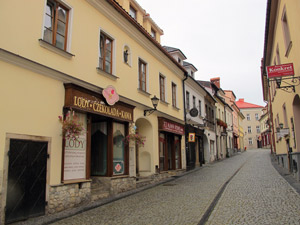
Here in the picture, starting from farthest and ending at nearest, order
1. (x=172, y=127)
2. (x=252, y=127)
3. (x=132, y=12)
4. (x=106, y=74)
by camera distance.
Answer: (x=252, y=127), (x=172, y=127), (x=132, y=12), (x=106, y=74)

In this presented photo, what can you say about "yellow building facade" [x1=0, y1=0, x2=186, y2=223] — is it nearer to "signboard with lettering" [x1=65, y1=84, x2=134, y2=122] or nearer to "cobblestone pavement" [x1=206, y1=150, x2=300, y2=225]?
"signboard with lettering" [x1=65, y1=84, x2=134, y2=122]

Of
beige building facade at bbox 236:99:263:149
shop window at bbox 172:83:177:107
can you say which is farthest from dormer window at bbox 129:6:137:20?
beige building facade at bbox 236:99:263:149

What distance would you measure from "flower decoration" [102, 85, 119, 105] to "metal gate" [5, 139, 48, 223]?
2905mm

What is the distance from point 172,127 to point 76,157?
26.1 ft

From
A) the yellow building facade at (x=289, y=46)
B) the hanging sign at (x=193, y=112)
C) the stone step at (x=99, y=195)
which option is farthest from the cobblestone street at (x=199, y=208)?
the hanging sign at (x=193, y=112)

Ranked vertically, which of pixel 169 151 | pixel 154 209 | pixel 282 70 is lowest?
pixel 154 209

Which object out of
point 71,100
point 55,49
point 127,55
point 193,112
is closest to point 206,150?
point 193,112

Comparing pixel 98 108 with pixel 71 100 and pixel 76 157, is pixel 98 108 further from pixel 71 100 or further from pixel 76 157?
pixel 76 157

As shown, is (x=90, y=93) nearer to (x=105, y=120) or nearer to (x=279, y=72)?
(x=105, y=120)

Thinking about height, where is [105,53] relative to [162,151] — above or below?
above

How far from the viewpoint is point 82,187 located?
802 centimetres

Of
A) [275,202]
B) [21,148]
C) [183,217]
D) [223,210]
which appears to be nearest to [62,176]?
[21,148]

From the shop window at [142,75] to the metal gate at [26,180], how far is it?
6.54 metres

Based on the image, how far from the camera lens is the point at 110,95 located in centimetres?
949
